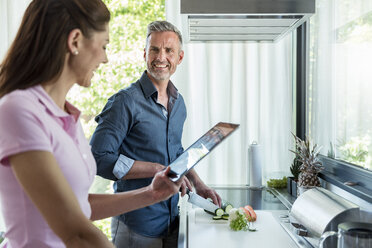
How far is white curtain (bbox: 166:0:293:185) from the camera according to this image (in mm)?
2611

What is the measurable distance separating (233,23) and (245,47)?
948 millimetres

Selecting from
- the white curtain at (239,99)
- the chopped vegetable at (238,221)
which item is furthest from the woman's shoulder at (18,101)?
the white curtain at (239,99)

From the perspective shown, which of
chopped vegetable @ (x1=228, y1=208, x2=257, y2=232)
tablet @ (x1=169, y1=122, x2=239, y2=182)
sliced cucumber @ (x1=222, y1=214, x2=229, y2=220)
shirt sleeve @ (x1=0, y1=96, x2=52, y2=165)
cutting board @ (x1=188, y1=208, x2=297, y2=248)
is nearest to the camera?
shirt sleeve @ (x1=0, y1=96, x2=52, y2=165)

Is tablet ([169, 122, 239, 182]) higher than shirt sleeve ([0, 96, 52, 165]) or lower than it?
lower

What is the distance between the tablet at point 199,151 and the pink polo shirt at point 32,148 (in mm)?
319

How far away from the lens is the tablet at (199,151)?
106 centimetres

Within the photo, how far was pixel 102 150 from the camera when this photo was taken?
5.31 feet

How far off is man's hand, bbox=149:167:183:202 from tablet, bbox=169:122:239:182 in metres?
0.02

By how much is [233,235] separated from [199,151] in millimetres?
539

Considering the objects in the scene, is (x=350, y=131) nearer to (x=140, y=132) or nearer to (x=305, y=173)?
(x=305, y=173)

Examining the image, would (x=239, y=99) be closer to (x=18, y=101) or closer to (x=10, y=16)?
(x=10, y=16)

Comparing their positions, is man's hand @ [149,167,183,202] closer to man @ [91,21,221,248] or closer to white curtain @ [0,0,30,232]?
man @ [91,21,221,248]

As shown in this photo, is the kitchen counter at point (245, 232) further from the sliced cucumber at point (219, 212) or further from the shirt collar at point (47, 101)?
the shirt collar at point (47, 101)

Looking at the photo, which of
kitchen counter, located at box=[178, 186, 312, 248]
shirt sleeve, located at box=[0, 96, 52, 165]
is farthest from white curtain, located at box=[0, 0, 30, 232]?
shirt sleeve, located at box=[0, 96, 52, 165]
